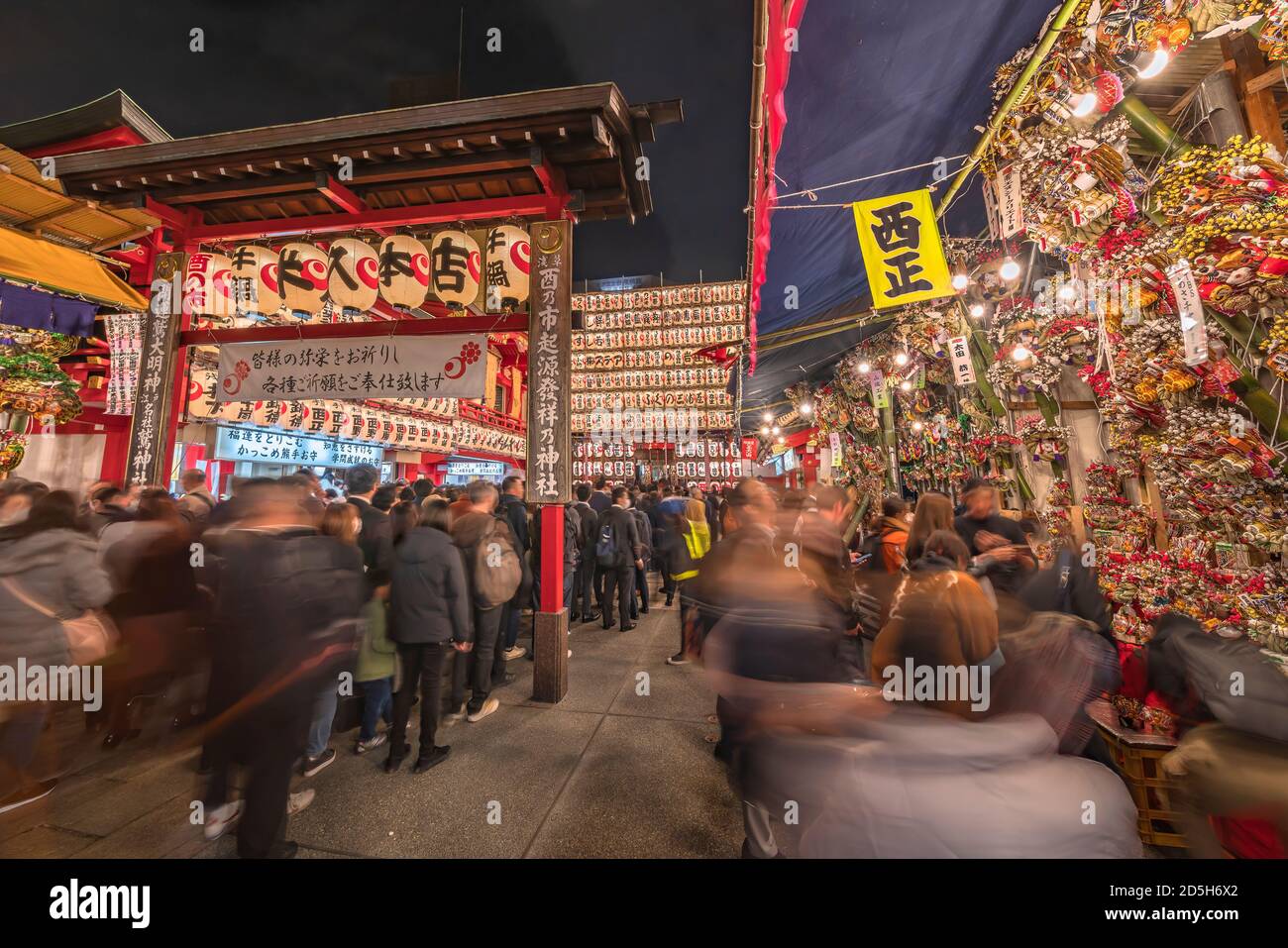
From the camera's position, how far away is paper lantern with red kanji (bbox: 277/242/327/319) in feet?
19.0

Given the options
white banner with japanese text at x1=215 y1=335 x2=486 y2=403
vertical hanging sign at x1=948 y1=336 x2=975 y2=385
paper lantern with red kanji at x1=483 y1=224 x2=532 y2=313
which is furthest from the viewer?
vertical hanging sign at x1=948 y1=336 x2=975 y2=385

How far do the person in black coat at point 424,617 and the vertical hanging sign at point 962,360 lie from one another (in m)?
7.56

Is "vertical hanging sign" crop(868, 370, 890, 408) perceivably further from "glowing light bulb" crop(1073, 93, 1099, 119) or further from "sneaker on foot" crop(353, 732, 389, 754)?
"sneaker on foot" crop(353, 732, 389, 754)

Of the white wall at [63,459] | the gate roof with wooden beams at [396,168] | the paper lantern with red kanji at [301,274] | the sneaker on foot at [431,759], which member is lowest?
the sneaker on foot at [431,759]

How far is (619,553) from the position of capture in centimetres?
718

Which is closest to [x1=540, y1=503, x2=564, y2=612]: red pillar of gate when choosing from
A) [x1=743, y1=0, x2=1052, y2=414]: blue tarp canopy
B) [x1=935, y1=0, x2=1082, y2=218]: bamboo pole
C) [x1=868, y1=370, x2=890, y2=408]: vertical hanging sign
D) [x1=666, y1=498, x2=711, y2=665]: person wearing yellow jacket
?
[x1=666, y1=498, x2=711, y2=665]: person wearing yellow jacket

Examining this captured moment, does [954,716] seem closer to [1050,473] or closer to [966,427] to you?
[1050,473]

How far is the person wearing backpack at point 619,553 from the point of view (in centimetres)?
715

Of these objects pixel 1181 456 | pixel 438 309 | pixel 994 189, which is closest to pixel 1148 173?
pixel 994 189

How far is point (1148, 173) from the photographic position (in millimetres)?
4195

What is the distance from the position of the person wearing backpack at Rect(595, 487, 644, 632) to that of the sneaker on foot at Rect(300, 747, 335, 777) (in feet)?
13.0

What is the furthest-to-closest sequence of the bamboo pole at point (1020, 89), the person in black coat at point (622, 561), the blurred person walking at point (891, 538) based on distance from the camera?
the person in black coat at point (622, 561) → the blurred person walking at point (891, 538) → the bamboo pole at point (1020, 89)

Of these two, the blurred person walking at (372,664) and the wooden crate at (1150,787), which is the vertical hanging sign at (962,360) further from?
the blurred person walking at (372,664)

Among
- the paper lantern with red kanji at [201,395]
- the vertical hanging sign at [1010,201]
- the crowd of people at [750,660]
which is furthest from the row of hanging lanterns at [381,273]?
the vertical hanging sign at [1010,201]
